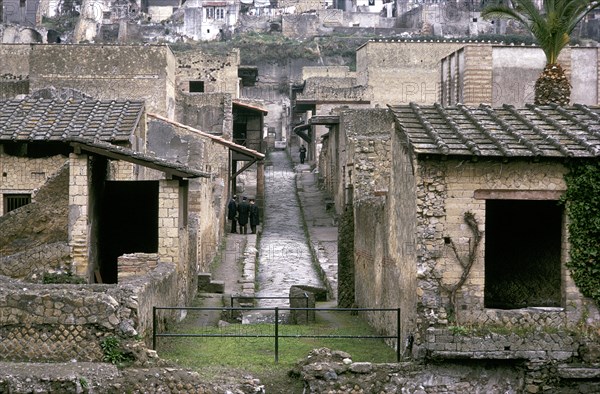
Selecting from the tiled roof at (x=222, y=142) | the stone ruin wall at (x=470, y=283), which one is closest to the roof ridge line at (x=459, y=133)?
the stone ruin wall at (x=470, y=283)

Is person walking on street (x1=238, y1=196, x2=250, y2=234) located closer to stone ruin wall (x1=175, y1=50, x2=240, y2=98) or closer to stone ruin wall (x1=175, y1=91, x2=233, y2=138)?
stone ruin wall (x1=175, y1=91, x2=233, y2=138)

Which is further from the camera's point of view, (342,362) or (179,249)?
(179,249)

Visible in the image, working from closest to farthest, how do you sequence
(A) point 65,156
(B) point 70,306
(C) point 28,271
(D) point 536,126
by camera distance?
(B) point 70,306, (D) point 536,126, (C) point 28,271, (A) point 65,156

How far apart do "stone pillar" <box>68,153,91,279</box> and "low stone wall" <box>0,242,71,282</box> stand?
6.9 inches

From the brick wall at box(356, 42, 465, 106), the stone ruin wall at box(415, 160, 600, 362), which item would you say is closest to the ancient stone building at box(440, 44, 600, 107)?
the stone ruin wall at box(415, 160, 600, 362)

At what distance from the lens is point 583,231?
13.1 meters

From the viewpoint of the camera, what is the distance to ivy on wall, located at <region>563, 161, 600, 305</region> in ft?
42.9

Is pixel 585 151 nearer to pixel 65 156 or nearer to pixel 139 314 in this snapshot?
pixel 139 314

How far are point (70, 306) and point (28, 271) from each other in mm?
4549

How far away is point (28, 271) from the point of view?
1656 centimetres

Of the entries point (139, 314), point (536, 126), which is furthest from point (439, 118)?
point (139, 314)

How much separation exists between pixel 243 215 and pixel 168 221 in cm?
1331

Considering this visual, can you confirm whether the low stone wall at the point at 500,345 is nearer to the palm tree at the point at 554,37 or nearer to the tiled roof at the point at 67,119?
the palm tree at the point at 554,37

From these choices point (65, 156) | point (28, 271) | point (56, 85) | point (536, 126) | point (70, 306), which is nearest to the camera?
point (70, 306)
